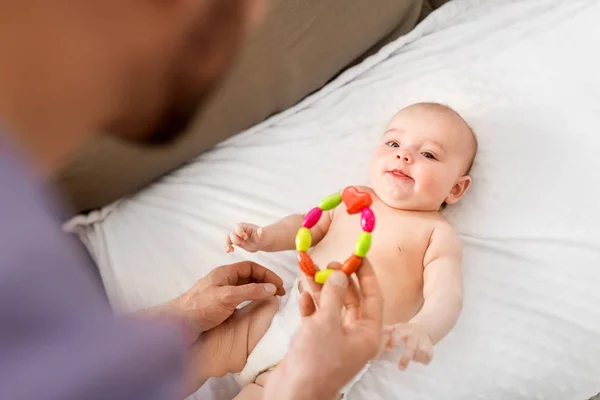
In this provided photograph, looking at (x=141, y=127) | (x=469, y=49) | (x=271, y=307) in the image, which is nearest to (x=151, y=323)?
(x=141, y=127)

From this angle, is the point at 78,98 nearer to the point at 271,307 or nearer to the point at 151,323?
the point at 151,323

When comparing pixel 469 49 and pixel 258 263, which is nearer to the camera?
pixel 258 263

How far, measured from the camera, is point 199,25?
1.31 ft

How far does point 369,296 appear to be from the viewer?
0.75 m

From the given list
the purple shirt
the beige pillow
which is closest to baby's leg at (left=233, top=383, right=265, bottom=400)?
the beige pillow

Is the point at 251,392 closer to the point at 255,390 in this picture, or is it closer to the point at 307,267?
the point at 255,390

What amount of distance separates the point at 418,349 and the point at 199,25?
1.87 feet

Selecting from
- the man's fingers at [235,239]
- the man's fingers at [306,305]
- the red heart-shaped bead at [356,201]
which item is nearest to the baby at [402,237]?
the man's fingers at [235,239]

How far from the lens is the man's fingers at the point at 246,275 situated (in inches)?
41.6

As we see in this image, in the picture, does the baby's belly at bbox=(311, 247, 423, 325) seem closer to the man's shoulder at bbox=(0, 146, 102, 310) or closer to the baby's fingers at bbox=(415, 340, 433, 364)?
the baby's fingers at bbox=(415, 340, 433, 364)

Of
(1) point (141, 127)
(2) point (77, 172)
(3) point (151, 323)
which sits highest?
(1) point (141, 127)

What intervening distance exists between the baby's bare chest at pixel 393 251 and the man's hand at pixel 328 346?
0.26 metres

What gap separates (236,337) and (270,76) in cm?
56

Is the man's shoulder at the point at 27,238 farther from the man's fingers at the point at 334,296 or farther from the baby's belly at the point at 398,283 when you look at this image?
the baby's belly at the point at 398,283
